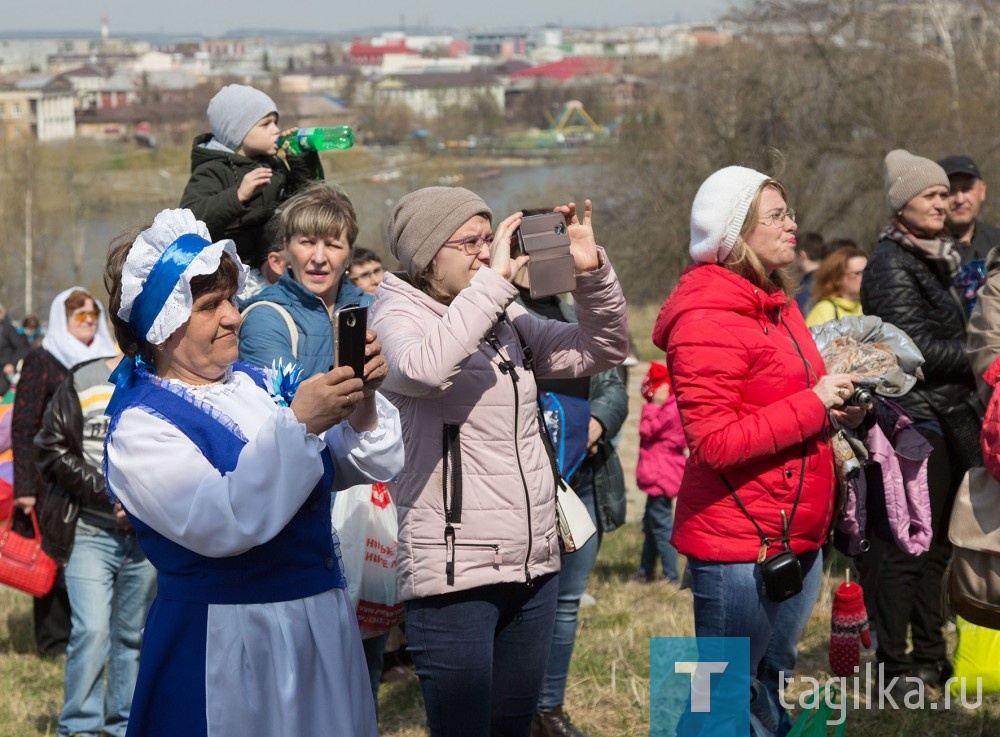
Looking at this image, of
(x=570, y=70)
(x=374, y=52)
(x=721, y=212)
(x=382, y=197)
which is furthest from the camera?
(x=374, y=52)

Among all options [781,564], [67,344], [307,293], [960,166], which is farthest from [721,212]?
[67,344]

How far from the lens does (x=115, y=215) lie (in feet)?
198

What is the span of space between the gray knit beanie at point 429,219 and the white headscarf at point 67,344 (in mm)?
2331

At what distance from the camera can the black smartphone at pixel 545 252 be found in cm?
301

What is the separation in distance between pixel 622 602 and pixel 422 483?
3499 mm

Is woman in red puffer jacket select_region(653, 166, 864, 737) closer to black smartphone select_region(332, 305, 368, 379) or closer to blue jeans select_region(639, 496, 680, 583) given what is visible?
black smartphone select_region(332, 305, 368, 379)

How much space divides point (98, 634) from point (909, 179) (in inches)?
140

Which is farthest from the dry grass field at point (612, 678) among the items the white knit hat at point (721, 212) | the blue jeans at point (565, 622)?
the white knit hat at point (721, 212)

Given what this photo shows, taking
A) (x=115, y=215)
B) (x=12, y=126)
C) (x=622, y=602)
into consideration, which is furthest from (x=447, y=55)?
(x=622, y=602)

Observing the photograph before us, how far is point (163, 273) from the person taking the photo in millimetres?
2479

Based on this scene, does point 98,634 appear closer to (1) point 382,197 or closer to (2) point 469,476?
(2) point 469,476

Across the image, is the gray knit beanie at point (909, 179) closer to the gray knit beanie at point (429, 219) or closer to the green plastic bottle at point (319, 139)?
the green plastic bottle at point (319, 139)

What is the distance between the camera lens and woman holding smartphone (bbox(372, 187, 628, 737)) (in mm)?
3033

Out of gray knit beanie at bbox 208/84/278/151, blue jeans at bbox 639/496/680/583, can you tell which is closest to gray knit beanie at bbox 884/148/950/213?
gray knit beanie at bbox 208/84/278/151
